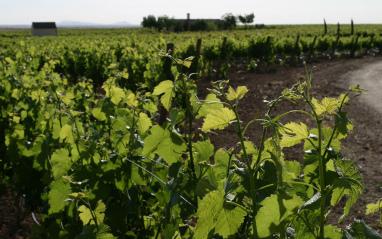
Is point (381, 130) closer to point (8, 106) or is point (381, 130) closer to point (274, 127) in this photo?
point (8, 106)

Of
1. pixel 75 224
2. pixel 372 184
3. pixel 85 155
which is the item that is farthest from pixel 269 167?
pixel 372 184

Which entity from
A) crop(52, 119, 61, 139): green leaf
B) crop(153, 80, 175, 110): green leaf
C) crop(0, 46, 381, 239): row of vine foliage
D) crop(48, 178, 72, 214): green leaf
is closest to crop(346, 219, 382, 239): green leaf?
crop(0, 46, 381, 239): row of vine foliage

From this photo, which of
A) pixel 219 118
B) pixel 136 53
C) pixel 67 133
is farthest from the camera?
pixel 136 53

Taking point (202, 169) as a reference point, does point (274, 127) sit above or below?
above

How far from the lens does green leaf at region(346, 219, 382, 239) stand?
859mm

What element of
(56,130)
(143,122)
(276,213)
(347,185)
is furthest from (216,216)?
(56,130)

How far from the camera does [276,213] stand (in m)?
0.86

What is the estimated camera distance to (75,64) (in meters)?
11.0

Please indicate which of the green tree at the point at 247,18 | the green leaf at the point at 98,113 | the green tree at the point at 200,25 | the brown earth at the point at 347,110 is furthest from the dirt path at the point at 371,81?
the green tree at the point at 247,18

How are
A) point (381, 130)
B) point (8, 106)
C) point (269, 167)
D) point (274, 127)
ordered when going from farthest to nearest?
point (381, 130) < point (8, 106) < point (269, 167) < point (274, 127)

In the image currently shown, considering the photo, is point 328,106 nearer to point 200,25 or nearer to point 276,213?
point 276,213

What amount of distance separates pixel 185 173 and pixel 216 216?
698 millimetres

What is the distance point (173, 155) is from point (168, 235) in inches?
10.6

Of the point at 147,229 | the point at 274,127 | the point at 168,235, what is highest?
the point at 274,127
